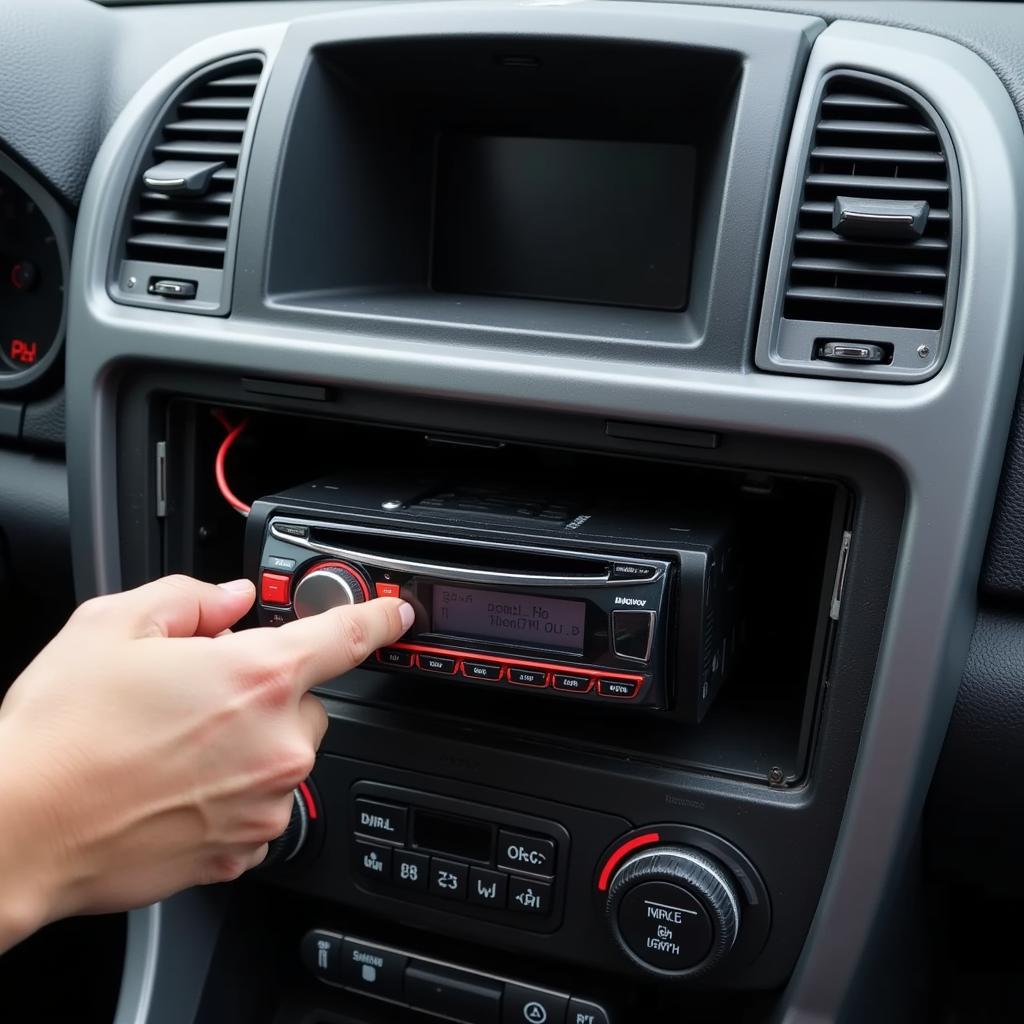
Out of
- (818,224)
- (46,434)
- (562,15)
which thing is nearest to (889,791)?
(818,224)

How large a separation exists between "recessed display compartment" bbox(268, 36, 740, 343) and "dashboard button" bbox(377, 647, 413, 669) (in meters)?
0.26

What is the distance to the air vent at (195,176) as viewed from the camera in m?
0.93

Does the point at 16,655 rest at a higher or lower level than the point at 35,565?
lower

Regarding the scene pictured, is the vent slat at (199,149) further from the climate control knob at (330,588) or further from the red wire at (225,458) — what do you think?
the climate control knob at (330,588)

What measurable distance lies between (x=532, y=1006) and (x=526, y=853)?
0.58 ft

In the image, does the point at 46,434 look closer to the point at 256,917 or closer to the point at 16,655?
the point at 16,655

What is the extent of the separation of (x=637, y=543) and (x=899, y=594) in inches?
7.3

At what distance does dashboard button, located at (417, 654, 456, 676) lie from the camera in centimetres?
83

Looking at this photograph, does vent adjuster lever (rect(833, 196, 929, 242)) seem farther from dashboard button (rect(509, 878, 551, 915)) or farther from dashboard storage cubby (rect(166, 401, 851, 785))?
dashboard button (rect(509, 878, 551, 915))

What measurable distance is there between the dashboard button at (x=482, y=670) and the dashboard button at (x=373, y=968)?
0.36 metres

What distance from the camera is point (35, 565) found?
1.17 m

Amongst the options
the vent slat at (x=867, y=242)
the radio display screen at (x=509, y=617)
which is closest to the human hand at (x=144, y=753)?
the radio display screen at (x=509, y=617)

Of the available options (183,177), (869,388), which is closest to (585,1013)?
(869,388)

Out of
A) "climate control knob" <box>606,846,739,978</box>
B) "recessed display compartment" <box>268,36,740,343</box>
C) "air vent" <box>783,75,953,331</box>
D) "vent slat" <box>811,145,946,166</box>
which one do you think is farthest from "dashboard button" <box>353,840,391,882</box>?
"vent slat" <box>811,145,946,166</box>
